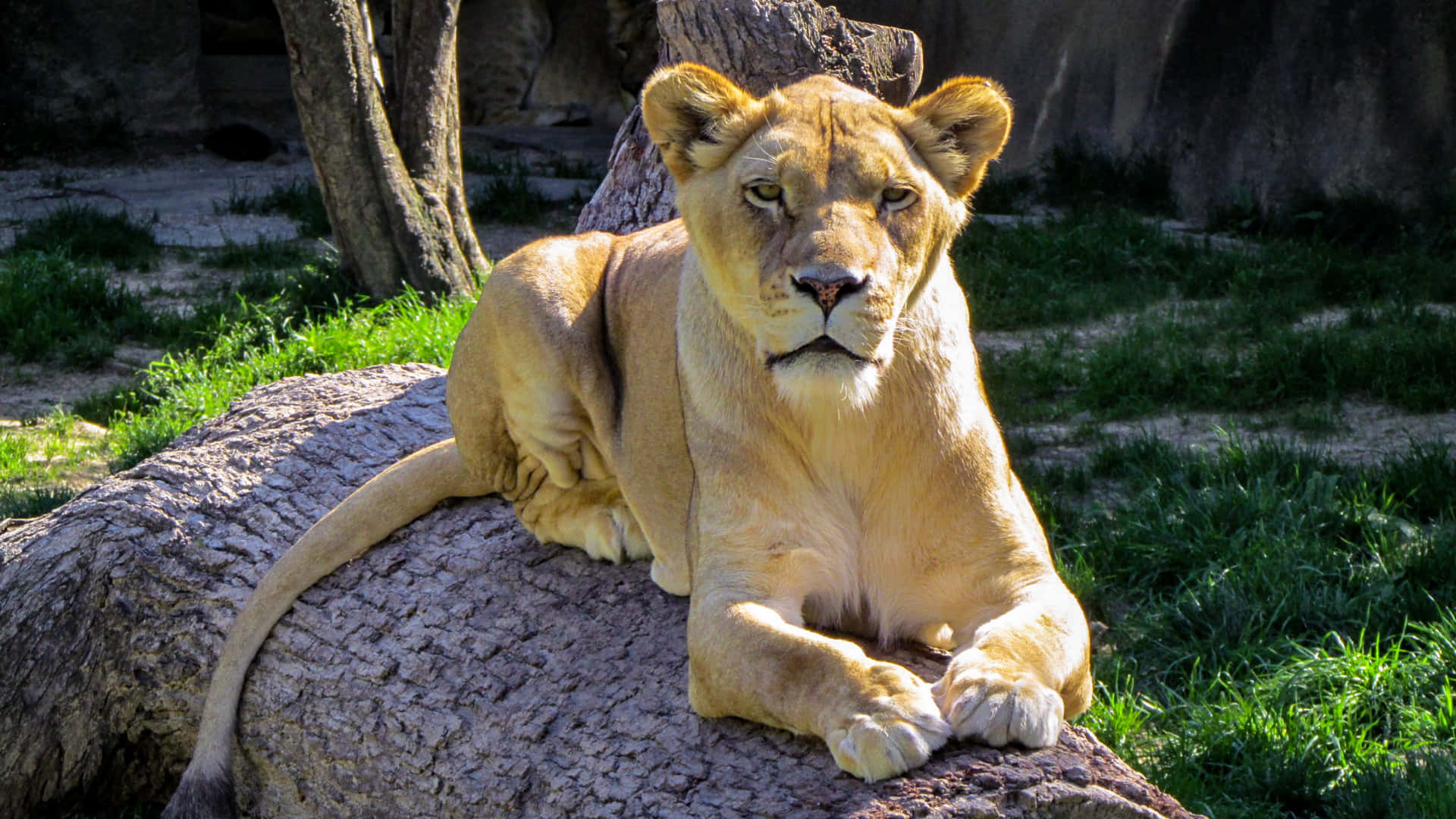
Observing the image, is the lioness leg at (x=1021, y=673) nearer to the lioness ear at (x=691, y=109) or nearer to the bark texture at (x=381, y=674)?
the bark texture at (x=381, y=674)

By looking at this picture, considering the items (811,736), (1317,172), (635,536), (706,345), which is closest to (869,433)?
(706,345)

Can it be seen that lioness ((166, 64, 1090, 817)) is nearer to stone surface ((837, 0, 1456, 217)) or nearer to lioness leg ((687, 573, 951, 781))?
lioness leg ((687, 573, 951, 781))

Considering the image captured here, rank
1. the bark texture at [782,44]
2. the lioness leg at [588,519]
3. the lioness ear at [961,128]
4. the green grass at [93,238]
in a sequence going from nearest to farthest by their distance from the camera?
the lioness ear at [961,128] < the lioness leg at [588,519] < the bark texture at [782,44] < the green grass at [93,238]

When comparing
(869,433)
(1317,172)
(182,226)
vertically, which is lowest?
(182,226)

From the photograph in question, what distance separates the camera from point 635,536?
3.53 metres

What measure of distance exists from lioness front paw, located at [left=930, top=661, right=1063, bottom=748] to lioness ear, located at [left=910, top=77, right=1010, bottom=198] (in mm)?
1024

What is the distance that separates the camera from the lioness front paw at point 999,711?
2.40 m

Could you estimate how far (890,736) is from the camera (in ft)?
7.72

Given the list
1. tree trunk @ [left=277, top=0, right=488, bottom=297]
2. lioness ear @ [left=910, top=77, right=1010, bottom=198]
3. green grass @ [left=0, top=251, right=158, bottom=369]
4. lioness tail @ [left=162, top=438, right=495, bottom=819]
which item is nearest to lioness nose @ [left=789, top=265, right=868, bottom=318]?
lioness ear @ [left=910, top=77, right=1010, bottom=198]

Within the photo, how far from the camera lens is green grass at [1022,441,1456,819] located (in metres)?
3.66

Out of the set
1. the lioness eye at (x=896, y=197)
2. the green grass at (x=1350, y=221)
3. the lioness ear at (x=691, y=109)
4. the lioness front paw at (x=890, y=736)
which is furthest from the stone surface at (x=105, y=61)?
the lioness front paw at (x=890, y=736)

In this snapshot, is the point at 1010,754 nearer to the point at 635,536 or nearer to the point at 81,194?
the point at 635,536

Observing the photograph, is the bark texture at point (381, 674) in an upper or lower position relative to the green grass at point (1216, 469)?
upper

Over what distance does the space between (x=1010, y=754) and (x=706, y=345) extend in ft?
3.42
